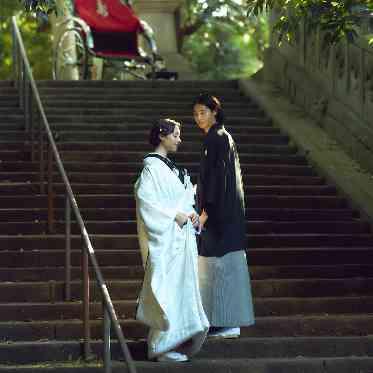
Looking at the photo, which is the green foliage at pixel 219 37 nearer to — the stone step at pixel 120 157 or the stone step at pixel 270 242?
the stone step at pixel 120 157

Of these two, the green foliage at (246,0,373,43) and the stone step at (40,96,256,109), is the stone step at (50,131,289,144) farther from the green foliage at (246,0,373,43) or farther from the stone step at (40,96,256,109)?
the green foliage at (246,0,373,43)

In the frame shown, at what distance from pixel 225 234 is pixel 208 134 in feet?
2.03

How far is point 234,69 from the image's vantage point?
25.8 meters

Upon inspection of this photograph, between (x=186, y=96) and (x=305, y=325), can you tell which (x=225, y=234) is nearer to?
(x=305, y=325)

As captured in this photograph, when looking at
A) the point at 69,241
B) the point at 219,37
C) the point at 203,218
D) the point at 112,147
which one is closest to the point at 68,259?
the point at 69,241

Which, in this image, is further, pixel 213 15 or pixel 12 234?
pixel 213 15

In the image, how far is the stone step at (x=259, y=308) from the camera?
27.4ft

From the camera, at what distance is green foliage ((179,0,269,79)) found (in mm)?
24500

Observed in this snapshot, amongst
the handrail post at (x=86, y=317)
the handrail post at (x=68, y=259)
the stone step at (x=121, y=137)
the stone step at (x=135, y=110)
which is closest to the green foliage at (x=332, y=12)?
the handrail post at (x=68, y=259)

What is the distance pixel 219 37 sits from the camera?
26.0m

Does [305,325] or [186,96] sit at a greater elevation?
[186,96]

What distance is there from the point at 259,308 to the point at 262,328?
0.36 metres

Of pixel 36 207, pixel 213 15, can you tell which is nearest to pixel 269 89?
pixel 36 207

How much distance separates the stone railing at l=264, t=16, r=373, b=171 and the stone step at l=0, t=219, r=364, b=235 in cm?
133
